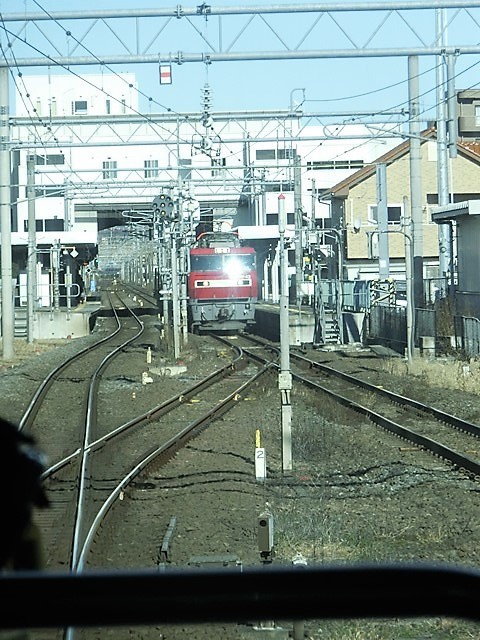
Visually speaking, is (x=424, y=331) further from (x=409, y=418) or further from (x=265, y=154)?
(x=265, y=154)

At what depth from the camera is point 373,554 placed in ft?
23.5

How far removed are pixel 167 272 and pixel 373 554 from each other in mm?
27146

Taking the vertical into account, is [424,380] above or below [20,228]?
below

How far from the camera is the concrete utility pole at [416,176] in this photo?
22.8m

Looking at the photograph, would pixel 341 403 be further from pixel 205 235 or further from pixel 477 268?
pixel 205 235

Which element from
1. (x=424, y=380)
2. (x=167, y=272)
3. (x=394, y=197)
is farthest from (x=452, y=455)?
(x=394, y=197)

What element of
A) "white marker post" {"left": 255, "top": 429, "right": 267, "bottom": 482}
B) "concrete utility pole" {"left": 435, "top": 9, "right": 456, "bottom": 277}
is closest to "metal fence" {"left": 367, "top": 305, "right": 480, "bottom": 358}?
"concrete utility pole" {"left": 435, "top": 9, "right": 456, "bottom": 277}

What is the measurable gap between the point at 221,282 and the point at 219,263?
0.64 metres

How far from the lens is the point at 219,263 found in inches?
1325

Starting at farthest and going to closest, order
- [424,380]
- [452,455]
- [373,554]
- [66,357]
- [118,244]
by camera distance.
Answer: [118,244] < [66,357] < [424,380] < [452,455] < [373,554]

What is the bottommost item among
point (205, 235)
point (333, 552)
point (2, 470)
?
point (333, 552)

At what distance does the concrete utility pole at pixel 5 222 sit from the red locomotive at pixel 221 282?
31.4 feet

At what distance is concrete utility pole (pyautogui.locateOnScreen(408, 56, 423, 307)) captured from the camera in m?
22.8

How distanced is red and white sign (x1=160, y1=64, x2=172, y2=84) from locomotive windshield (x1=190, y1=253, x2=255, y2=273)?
15644 mm
